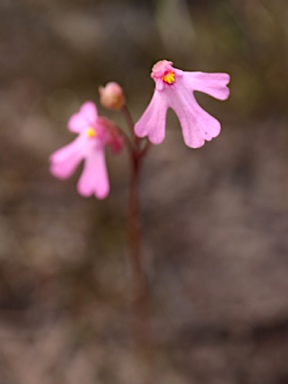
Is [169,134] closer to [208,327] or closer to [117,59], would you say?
[117,59]

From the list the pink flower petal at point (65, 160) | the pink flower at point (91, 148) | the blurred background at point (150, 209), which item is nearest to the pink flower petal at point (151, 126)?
the pink flower at point (91, 148)

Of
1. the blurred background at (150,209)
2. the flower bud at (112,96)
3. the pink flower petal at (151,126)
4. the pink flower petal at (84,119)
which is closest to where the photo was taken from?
the pink flower petal at (151,126)

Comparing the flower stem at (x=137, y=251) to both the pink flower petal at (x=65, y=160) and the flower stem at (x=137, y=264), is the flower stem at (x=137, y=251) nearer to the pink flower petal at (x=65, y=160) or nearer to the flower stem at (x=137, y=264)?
the flower stem at (x=137, y=264)

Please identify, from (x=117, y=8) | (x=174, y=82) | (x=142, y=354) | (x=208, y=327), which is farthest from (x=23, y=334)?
(x=117, y=8)

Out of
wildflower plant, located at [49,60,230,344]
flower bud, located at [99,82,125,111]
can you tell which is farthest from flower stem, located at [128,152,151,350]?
flower bud, located at [99,82,125,111]

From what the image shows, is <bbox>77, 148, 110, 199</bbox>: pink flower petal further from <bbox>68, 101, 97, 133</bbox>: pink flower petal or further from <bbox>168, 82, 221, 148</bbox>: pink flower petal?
<bbox>168, 82, 221, 148</bbox>: pink flower petal

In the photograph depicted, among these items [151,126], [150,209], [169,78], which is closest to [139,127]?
[151,126]

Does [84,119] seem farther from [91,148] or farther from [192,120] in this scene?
[192,120]
